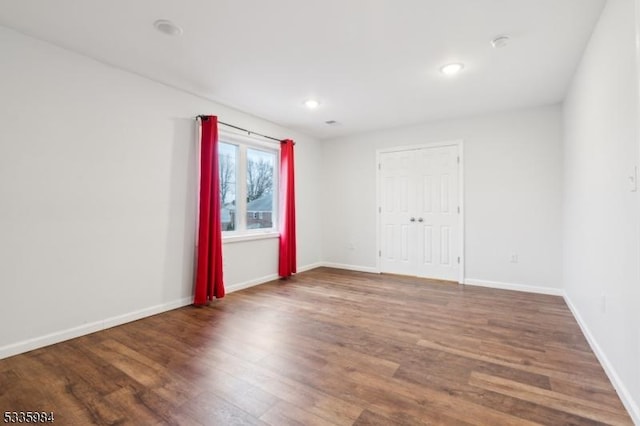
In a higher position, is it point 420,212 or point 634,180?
point 634,180

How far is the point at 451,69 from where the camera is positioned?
9.78 ft

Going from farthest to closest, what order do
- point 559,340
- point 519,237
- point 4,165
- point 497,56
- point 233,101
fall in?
point 519,237 < point 233,101 < point 497,56 < point 559,340 < point 4,165

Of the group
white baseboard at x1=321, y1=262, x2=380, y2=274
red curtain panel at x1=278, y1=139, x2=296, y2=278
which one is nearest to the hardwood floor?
red curtain panel at x1=278, y1=139, x2=296, y2=278

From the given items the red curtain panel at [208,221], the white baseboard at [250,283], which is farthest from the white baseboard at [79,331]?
the white baseboard at [250,283]

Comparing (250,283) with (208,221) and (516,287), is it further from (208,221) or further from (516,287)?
(516,287)

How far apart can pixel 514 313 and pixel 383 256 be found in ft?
7.55

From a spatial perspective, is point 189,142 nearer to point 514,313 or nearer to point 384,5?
point 384,5

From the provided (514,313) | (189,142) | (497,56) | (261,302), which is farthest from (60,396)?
(497,56)

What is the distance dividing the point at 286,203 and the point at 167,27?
2914 millimetres

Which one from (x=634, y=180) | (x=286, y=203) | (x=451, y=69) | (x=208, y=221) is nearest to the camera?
(x=634, y=180)

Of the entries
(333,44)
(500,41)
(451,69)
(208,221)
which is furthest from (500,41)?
(208,221)

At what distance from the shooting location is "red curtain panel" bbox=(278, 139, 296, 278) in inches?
191

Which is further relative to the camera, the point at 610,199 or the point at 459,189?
the point at 459,189

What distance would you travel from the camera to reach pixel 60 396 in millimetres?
1800
